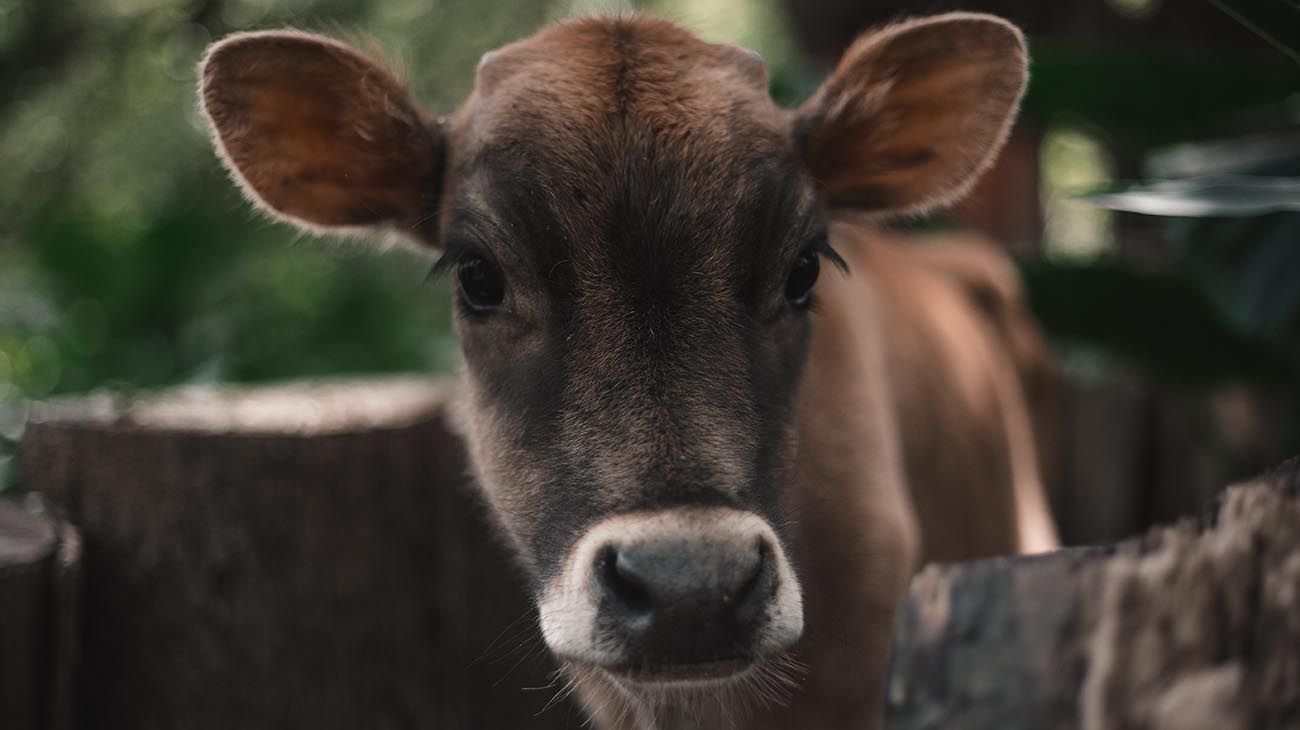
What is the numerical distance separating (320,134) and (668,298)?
4.08 feet

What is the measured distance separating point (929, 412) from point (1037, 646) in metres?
2.88

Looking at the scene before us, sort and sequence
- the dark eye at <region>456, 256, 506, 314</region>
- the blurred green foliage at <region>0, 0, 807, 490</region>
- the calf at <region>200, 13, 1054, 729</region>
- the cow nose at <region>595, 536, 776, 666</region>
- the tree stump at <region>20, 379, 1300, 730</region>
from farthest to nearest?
the blurred green foliage at <region>0, 0, 807, 490</region>
the tree stump at <region>20, 379, 1300, 730</region>
the dark eye at <region>456, 256, 506, 314</region>
the calf at <region>200, 13, 1054, 729</region>
the cow nose at <region>595, 536, 776, 666</region>

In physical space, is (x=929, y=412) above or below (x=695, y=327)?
below

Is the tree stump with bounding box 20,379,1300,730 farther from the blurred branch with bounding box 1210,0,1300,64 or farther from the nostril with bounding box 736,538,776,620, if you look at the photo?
the blurred branch with bounding box 1210,0,1300,64

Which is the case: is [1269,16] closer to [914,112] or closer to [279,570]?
[914,112]

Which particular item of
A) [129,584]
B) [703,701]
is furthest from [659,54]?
[129,584]

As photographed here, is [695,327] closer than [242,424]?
Yes

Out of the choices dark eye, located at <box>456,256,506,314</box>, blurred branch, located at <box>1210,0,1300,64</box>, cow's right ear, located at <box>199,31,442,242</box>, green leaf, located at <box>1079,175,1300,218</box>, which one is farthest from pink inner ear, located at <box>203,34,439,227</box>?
blurred branch, located at <box>1210,0,1300,64</box>

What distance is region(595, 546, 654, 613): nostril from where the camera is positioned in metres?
2.41

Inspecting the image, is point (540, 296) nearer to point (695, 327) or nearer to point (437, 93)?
point (695, 327)

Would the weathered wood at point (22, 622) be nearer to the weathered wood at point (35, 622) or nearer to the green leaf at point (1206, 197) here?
the weathered wood at point (35, 622)

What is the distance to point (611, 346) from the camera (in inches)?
108

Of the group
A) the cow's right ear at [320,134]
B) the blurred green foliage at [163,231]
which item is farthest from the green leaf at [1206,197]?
the blurred green foliage at [163,231]

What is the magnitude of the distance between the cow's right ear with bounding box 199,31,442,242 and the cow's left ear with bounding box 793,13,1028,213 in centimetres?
102
